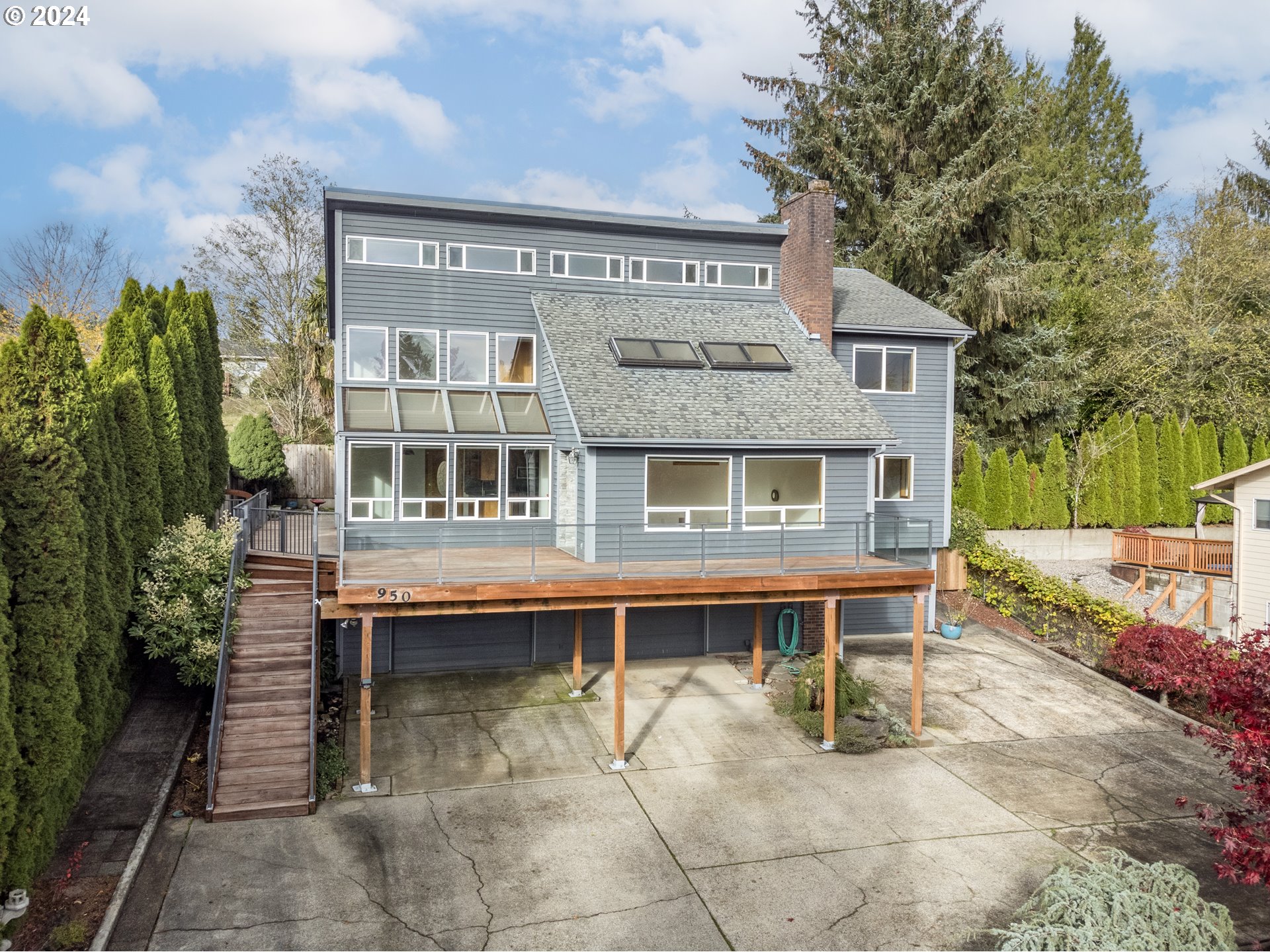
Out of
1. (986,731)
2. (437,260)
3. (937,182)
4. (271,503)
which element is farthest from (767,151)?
(986,731)

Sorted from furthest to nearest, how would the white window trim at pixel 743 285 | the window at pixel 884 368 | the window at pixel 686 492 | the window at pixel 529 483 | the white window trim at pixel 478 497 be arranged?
the window at pixel 884 368 → the white window trim at pixel 743 285 → the window at pixel 529 483 → the white window trim at pixel 478 497 → the window at pixel 686 492

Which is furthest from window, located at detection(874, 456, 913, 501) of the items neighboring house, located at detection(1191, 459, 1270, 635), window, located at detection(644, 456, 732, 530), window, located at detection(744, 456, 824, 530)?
neighboring house, located at detection(1191, 459, 1270, 635)

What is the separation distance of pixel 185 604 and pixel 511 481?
236 inches

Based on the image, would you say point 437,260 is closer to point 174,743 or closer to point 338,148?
point 174,743

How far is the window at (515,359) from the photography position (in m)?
16.6

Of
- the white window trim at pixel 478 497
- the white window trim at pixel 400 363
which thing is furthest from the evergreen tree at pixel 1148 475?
the white window trim at pixel 400 363

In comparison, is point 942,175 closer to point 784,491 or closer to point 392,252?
point 784,491

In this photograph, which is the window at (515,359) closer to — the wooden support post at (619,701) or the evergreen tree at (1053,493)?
the wooden support post at (619,701)

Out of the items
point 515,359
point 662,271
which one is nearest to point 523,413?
point 515,359

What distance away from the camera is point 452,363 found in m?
16.2

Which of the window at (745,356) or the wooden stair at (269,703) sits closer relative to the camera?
the wooden stair at (269,703)

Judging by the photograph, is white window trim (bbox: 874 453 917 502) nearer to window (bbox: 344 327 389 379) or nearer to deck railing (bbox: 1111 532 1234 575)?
deck railing (bbox: 1111 532 1234 575)

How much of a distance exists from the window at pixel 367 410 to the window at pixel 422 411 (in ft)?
0.80

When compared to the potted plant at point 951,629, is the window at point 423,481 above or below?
above
